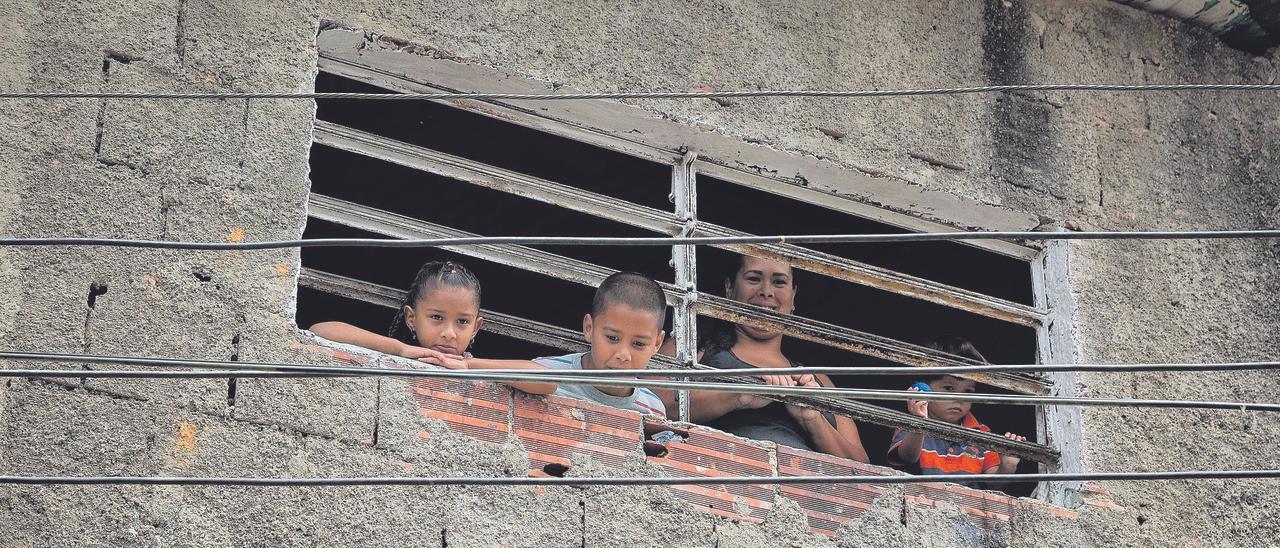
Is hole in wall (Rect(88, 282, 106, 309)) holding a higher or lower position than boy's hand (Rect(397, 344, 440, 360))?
higher

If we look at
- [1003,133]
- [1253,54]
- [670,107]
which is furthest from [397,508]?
[1253,54]

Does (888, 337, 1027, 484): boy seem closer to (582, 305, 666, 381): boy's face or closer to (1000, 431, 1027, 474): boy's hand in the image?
(1000, 431, 1027, 474): boy's hand

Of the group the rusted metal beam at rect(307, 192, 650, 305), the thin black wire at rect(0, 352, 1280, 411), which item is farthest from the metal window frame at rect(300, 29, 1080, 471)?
Result: the thin black wire at rect(0, 352, 1280, 411)

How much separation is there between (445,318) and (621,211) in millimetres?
836

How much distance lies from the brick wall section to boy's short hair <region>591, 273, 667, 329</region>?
36 centimetres

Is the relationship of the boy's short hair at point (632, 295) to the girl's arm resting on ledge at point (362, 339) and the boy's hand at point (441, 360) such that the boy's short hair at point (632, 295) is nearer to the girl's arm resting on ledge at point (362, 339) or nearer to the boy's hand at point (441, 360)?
the boy's hand at point (441, 360)

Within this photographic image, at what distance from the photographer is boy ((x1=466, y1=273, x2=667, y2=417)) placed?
19.2 feet

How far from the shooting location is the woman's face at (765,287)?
679 centimetres

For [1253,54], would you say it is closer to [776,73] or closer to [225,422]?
[776,73]

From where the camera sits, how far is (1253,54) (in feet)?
25.1

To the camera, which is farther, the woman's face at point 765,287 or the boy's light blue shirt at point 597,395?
the woman's face at point 765,287

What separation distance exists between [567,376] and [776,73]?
8.86ft

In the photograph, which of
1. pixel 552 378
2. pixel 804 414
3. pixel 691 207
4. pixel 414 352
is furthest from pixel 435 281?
pixel 552 378

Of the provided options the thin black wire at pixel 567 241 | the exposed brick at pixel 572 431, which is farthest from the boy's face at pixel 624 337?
the thin black wire at pixel 567 241
